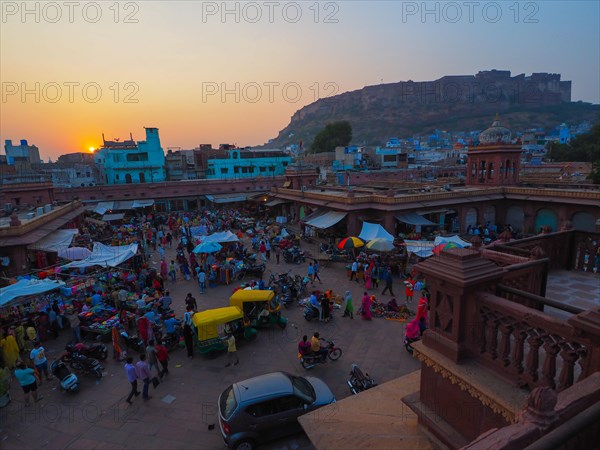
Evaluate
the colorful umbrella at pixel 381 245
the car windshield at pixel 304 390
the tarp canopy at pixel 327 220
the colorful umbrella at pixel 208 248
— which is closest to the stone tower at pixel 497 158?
the tarp canopy at pixel 327 220

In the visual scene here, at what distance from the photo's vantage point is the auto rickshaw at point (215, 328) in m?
9.62

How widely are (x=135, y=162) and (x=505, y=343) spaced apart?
52437mm

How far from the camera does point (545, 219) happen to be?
2245cm

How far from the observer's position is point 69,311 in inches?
504

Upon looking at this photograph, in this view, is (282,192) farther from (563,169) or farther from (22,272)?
(563,169)

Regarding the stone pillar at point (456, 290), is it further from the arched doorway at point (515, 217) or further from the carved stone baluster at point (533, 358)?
the arched doorway at point (515, 217)

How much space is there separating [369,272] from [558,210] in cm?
1511

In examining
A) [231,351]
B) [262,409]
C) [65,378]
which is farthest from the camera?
[231,351]

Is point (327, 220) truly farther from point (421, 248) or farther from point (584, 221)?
point (584, 221)

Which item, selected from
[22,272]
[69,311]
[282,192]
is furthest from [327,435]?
[282,192]

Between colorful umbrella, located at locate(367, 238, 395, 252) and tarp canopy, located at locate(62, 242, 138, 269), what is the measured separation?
10417mm

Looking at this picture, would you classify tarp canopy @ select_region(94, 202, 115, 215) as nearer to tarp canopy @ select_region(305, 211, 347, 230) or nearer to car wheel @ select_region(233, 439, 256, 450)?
tarp canopy @ select_region(305, 211, 347, 230)

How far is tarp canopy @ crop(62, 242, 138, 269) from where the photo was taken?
13086 mm

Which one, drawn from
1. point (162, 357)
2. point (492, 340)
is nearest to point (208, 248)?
point (162, 357)
